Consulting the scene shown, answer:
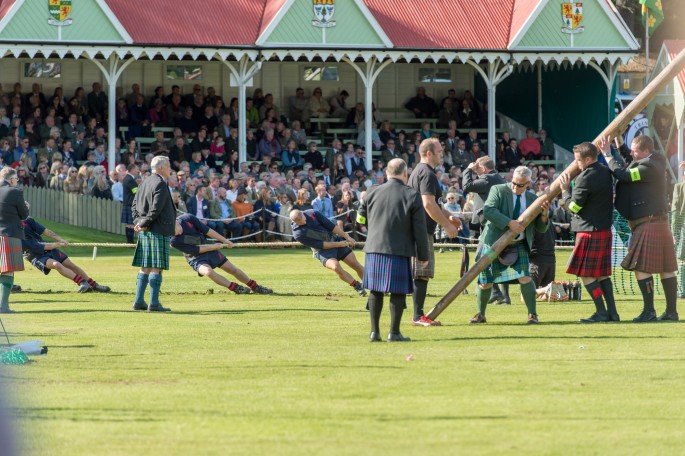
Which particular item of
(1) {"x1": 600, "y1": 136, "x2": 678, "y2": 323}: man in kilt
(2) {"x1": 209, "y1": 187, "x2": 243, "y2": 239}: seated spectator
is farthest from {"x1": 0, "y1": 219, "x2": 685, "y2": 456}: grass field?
(2) {"x1": 209, "y1": 187, "x2": 243, "y2": 239}: seated spectator

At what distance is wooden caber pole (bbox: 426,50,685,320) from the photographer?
11.5m

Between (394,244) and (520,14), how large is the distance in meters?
23.4

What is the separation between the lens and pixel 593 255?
11914 mm

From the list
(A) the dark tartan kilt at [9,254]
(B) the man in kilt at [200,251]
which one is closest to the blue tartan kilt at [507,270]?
(B) the man in kilt at [200,251]

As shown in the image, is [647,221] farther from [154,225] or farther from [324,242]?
[154,225]

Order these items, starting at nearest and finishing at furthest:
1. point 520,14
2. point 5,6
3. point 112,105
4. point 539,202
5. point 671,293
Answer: point 539,202, point 671,293, point 112,105, point 5,6, point 520,14

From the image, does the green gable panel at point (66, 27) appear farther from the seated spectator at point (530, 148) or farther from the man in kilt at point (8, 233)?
the man in kilt at point (8, 233)

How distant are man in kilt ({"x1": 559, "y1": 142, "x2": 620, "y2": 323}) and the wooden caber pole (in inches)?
6.3

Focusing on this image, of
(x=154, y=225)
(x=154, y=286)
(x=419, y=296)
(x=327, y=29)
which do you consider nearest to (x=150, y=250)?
(x=154, y=225)

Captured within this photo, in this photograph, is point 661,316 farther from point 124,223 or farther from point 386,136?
point 386,136

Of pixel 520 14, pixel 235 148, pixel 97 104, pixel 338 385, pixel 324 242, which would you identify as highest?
pixel 520 14

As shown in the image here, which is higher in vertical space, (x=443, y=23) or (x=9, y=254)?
(x=443, y=23)

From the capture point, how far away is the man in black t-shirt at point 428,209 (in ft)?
37.2

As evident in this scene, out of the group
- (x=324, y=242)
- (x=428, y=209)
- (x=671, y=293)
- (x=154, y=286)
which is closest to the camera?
(x=428, y=209)
